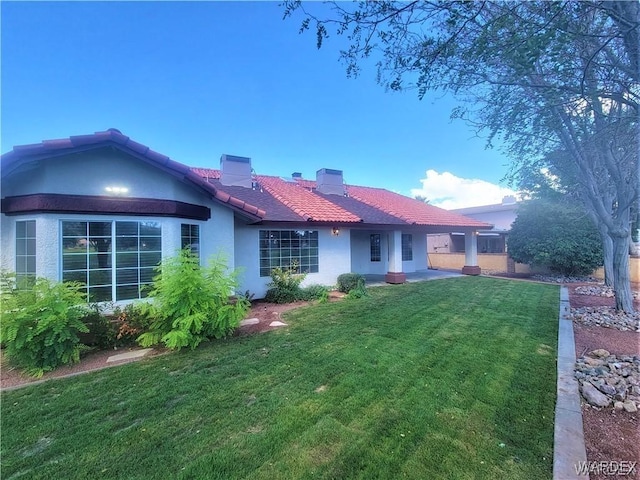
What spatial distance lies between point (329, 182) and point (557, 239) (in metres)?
13.6

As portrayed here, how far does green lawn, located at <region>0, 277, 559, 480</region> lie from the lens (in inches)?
118

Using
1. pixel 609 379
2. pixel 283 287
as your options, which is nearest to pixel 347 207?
pixel 283 287

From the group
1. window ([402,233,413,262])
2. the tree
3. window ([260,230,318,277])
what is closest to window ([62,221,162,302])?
window ([260,230,318,277])

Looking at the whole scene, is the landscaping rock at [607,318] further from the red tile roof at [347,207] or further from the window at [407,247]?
the window at [407,247]

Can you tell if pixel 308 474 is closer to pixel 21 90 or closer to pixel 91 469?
pixel 91 469

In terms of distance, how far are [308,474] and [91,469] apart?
2218 mm

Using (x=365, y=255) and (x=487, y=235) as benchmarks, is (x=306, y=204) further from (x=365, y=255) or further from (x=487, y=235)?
(x=487, y=235)

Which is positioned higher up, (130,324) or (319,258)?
(319,258)

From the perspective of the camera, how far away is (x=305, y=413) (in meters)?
3.88

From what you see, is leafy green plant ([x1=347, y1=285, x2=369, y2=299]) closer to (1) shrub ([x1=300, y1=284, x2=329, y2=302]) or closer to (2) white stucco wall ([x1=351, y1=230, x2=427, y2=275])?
(1) shrub ([x1=300, y1=284, x2=329, y2=302])

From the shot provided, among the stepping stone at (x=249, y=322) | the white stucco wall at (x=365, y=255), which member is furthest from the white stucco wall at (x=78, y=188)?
the white stucco wall at (x=365, y=255)

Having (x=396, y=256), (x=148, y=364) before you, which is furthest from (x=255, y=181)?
(x=148, y=364)

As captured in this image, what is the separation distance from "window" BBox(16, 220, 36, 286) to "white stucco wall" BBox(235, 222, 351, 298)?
515cm

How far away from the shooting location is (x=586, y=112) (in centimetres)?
616
